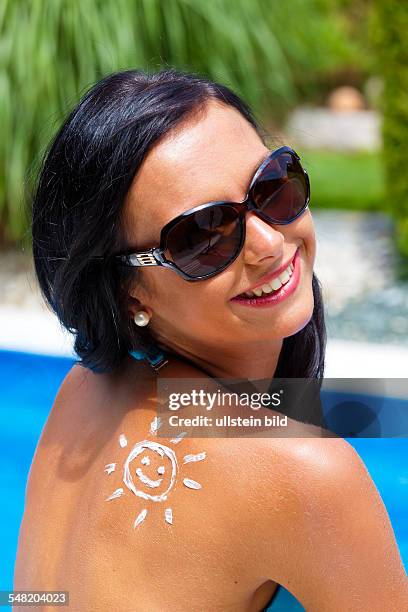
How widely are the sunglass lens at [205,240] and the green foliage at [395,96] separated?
14.3 feet

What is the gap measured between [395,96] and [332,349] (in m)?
2.84

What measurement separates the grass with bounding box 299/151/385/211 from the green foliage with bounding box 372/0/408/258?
4.25 feet

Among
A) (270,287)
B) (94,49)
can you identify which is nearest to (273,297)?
(270,287)

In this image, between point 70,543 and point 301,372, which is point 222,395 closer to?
point 70,543

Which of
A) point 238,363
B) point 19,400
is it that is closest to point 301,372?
point 238,363

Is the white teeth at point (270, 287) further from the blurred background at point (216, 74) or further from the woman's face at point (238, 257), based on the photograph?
the blurred background at point (216, 74)

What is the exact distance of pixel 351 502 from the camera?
1.39 meters

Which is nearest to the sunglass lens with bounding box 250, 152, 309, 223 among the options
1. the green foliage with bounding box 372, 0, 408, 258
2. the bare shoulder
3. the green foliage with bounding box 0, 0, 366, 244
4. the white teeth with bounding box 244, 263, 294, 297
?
the white teeth with bounding box 244, 263, 294, 297

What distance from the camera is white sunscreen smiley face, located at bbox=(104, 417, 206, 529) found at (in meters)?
1.51

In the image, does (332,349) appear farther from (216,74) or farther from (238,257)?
(216,74)

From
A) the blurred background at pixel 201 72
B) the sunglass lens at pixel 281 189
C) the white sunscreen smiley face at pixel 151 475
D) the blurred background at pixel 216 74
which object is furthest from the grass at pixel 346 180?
the white sunscreen smiley face at pixel 151 475

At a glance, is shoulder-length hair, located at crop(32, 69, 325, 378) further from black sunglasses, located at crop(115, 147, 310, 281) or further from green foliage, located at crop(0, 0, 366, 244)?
green foliage, located at crop(0, 0, 366, 244)

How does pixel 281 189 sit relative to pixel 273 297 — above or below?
above

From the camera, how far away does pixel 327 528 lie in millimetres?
1384
